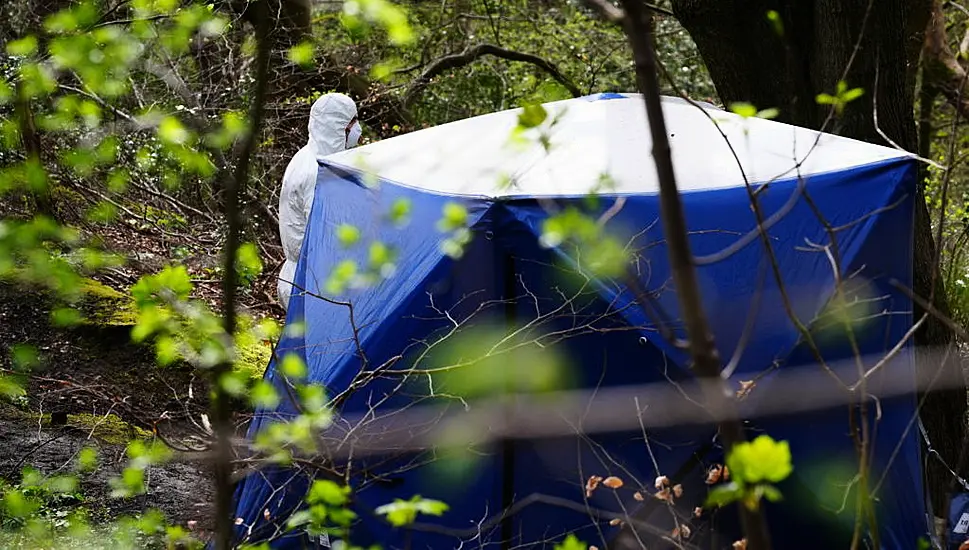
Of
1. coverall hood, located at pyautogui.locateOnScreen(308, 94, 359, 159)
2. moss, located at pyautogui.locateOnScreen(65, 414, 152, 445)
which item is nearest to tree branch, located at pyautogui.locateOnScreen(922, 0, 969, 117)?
coverall hood, located at pyautogui.locateOnScreen(308, 94, 359, 159)

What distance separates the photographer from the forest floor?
4.69m

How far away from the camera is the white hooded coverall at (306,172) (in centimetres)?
515

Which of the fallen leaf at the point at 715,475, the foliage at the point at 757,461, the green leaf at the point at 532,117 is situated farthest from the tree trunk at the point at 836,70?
the foliage at the point at 757,461

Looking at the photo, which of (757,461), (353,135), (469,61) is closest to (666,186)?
(757,461)

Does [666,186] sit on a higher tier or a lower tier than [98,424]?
higher

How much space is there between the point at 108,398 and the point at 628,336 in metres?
3.07

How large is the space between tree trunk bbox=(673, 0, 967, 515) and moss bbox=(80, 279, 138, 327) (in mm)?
3361

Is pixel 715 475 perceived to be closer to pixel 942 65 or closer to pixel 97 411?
pixel 97 411

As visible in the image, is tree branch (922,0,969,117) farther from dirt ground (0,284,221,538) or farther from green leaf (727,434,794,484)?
green leaf (727,434,794,484)

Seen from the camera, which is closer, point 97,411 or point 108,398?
point 108,398

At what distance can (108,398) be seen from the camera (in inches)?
214

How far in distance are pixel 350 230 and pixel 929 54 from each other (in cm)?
631

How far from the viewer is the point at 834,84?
491 centimetres

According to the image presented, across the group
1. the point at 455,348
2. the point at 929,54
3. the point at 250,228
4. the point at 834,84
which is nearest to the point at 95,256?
the point at 455,348
